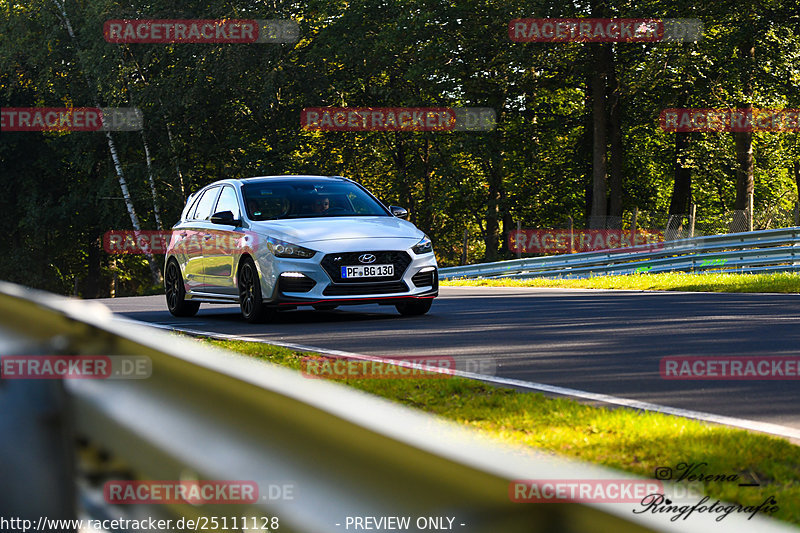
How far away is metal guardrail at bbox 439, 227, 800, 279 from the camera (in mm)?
23562

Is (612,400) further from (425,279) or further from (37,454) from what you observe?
(425,279)

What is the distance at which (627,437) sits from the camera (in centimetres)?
554

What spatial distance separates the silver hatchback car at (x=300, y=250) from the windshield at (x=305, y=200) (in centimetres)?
1

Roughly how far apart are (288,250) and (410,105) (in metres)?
34.2

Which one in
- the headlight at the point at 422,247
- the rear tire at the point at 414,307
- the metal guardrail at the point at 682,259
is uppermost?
the headlight at the point at 422,247

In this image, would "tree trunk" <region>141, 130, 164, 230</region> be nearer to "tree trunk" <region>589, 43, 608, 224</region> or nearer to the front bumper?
"tree trunk" <region>589, 43, 608, 224</region>

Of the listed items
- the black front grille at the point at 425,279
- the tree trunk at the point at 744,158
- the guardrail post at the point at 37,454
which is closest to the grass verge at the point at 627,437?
the guardrail post at the point at 37,454

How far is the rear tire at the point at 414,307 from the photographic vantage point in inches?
541

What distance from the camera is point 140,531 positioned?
1.98 metres

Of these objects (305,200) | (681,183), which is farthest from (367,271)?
(681,183)

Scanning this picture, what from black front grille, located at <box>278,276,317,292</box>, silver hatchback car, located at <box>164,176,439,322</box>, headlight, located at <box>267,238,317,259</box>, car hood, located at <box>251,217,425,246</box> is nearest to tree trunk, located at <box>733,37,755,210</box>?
silver hatchback car, located at <box>164,176,439,322</box>

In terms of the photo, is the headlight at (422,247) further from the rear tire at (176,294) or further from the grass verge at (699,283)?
the grass verge at (699,283)

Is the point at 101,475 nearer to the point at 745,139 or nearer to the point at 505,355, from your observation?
the point at 505,355

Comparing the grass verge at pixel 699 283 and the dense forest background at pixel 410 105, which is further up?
the dense forest background at pixel 410 105
